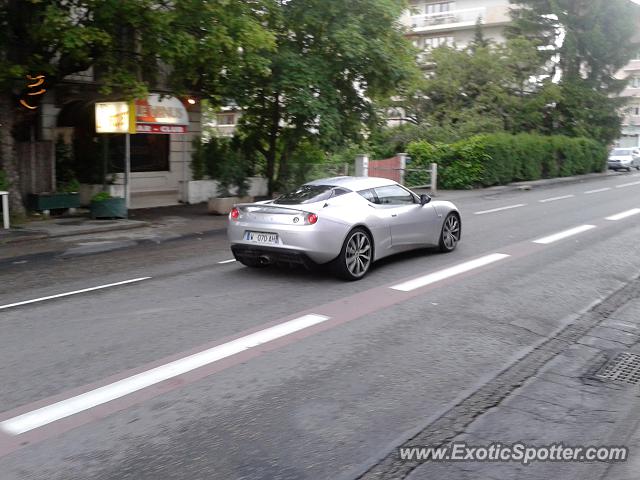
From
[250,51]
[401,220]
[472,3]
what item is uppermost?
[472,3]

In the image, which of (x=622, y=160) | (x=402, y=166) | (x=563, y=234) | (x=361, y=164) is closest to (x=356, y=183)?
(x=563, y=234)

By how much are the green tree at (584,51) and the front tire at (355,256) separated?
3324cm

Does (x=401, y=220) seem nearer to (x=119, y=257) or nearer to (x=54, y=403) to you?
(x=119, y=257)

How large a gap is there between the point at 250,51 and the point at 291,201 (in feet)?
22.6

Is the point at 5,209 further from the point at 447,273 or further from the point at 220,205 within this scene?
the point at 447,273

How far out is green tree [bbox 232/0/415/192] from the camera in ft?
55.4

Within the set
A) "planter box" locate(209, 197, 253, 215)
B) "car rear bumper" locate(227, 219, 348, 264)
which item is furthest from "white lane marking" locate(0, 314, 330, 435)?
"planter box" locate(209, 197, 253, 215)

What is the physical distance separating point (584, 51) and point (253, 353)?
41041mm

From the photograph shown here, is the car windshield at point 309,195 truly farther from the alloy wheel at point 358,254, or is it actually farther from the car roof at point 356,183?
the alloy wheel at point 358,254

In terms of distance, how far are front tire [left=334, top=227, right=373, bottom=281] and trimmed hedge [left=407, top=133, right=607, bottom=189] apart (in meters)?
17.9

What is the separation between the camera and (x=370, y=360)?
5.54 meters

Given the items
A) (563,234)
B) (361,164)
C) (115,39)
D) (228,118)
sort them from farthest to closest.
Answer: (228,118)
(361,164)
(115,39)
(563,234)

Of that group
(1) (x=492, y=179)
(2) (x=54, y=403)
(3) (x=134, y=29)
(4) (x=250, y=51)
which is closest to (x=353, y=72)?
(4) (x=250, y=51)

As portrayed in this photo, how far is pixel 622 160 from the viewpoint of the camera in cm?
4450
